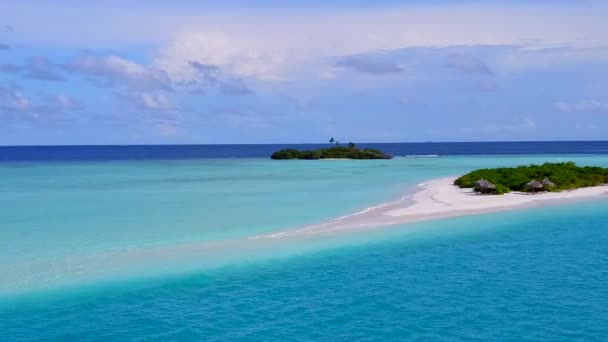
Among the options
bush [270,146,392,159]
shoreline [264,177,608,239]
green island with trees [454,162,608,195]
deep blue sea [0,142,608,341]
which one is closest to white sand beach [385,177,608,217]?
shoreline [264,177,608,239]

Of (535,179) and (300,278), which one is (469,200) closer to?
(535,179)

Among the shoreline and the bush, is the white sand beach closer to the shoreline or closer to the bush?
the shoreline

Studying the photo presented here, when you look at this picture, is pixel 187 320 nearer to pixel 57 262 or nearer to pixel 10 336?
pixel 10 336

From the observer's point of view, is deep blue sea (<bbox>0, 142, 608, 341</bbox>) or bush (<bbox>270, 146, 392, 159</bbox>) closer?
deep blue sea (<bbox>0, 142, 608, 341</bbox>)

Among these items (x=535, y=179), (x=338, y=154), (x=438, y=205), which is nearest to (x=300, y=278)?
(x=438, y=205)

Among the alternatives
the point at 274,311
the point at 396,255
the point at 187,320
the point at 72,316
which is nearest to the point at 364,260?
the point at 396,255

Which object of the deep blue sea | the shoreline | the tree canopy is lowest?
the deep blue sea

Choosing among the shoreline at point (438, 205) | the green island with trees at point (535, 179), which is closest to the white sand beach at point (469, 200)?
the shoreline at point (438, 205)

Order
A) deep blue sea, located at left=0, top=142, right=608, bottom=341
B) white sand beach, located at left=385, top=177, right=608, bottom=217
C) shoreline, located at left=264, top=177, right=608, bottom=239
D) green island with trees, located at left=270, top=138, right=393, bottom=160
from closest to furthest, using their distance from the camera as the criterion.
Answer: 1. deep blue sea, located at left=0, top=142, right=608, bottom=341
2. shoreline, located at left=264, top=177, right=608, bottom=239
3. white sand beach, located at left=385, top=177, right=608, bottom=217
4. green island with trees, located at left=270, top=138, right=393, bottom=160
